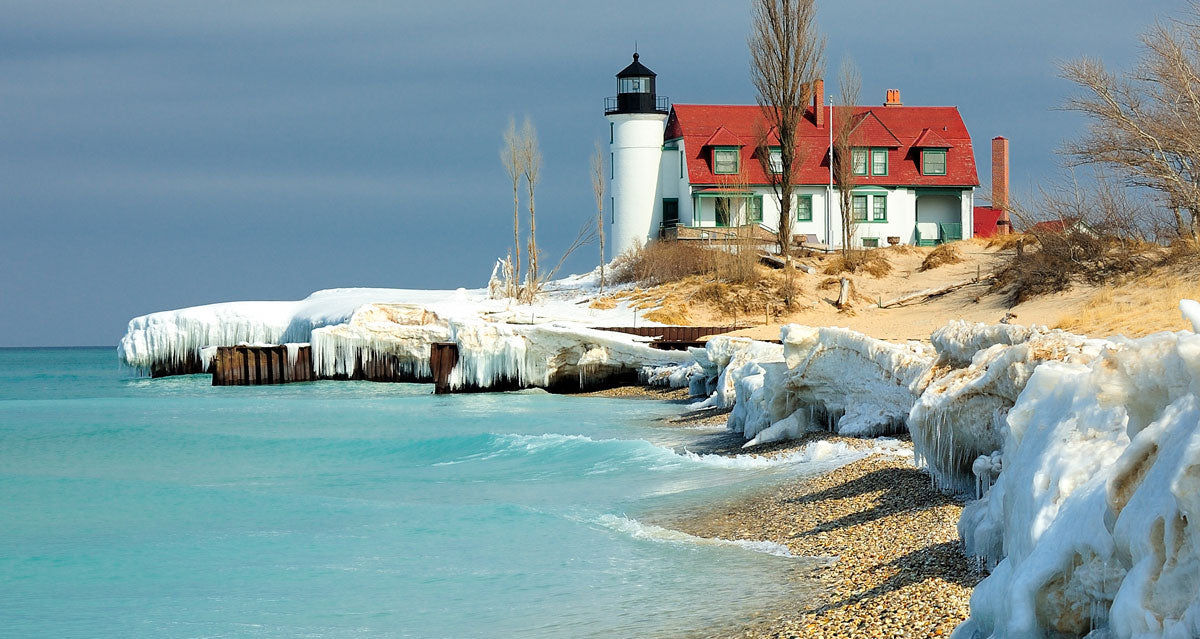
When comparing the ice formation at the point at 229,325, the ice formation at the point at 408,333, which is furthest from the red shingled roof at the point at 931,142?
the ice formation at the point at 229,325

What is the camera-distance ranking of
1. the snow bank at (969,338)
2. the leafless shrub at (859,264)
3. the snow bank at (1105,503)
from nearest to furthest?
the snow bank at (1105,503), the snow bank at (969,338), the leafless shrub at (859,264)

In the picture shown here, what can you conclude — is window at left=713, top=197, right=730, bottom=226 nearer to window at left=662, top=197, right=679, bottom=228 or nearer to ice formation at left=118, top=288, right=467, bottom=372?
window at left=662, top=197, right=679, bottom=228

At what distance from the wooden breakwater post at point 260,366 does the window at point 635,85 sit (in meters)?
18.9

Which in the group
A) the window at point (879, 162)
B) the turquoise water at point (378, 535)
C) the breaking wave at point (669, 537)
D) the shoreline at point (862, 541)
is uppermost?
the window at point (879, 162)

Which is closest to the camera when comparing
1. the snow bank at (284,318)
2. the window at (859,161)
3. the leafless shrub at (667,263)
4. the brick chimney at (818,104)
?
the snow bank at (284,318)

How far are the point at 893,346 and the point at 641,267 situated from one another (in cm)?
2895

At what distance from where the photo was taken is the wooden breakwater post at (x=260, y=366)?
34.5 metres

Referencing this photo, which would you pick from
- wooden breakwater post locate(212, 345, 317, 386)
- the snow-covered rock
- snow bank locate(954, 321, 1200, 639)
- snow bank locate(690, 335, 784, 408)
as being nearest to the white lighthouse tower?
wooden breakwater post locate(212, 345, 317, 386)

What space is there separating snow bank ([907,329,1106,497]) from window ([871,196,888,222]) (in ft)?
123

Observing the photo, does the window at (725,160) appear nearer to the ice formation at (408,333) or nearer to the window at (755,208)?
the window at (755,208)

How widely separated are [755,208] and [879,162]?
5853 millimetres

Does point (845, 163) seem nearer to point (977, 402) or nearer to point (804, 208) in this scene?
point (804, 208)

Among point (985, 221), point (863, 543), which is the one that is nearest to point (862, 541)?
point (863, 543)

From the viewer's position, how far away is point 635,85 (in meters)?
45.9
